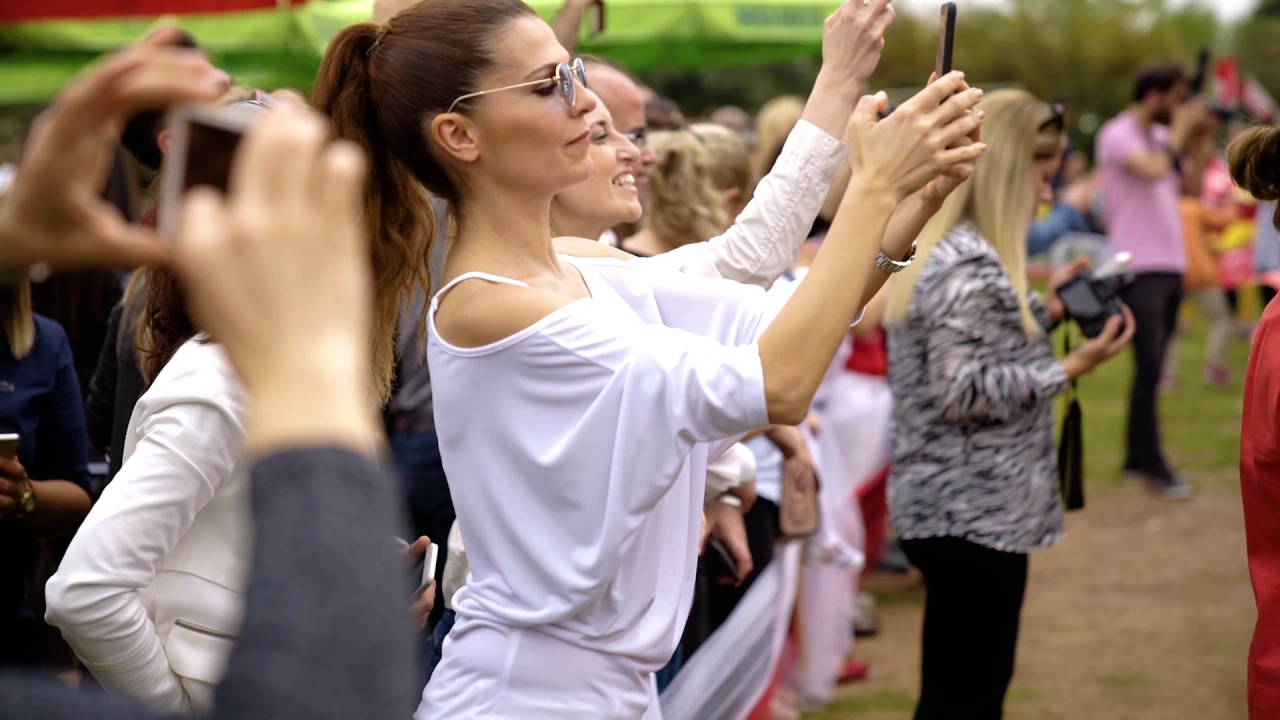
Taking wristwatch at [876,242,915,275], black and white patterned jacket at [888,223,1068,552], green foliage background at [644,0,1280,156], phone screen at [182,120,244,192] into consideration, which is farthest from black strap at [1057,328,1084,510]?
green foliage background at [644,0,1280,156]

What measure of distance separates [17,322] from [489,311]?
1.58 metres

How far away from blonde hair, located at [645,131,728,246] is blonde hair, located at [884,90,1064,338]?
2.29 ft

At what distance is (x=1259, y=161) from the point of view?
8.82 ft

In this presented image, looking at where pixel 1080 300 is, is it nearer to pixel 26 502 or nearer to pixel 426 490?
pixel 426 490

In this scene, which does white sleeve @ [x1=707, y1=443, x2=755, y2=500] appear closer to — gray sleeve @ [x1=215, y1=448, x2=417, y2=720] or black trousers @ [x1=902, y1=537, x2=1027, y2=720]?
black trousers @ [x1=902, y1=537, x2=1027, y2=720]

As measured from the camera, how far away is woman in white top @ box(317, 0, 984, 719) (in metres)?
1.74

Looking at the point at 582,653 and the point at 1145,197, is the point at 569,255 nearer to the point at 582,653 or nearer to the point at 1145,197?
the point at 582,653

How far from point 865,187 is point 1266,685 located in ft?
4.53

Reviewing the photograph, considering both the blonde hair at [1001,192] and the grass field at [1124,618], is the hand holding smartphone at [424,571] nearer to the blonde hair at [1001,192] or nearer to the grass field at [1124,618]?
the blonde hair at [1001,192]

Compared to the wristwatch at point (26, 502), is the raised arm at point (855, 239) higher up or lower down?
higher up

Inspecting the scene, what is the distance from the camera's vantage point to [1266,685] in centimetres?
244

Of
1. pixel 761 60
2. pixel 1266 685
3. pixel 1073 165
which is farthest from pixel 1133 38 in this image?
pixel 1266 685

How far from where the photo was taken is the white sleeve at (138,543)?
213 centimetres

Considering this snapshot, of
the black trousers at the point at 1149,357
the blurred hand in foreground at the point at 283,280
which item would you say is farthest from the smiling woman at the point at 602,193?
the black trousers at the point at 1149,357
